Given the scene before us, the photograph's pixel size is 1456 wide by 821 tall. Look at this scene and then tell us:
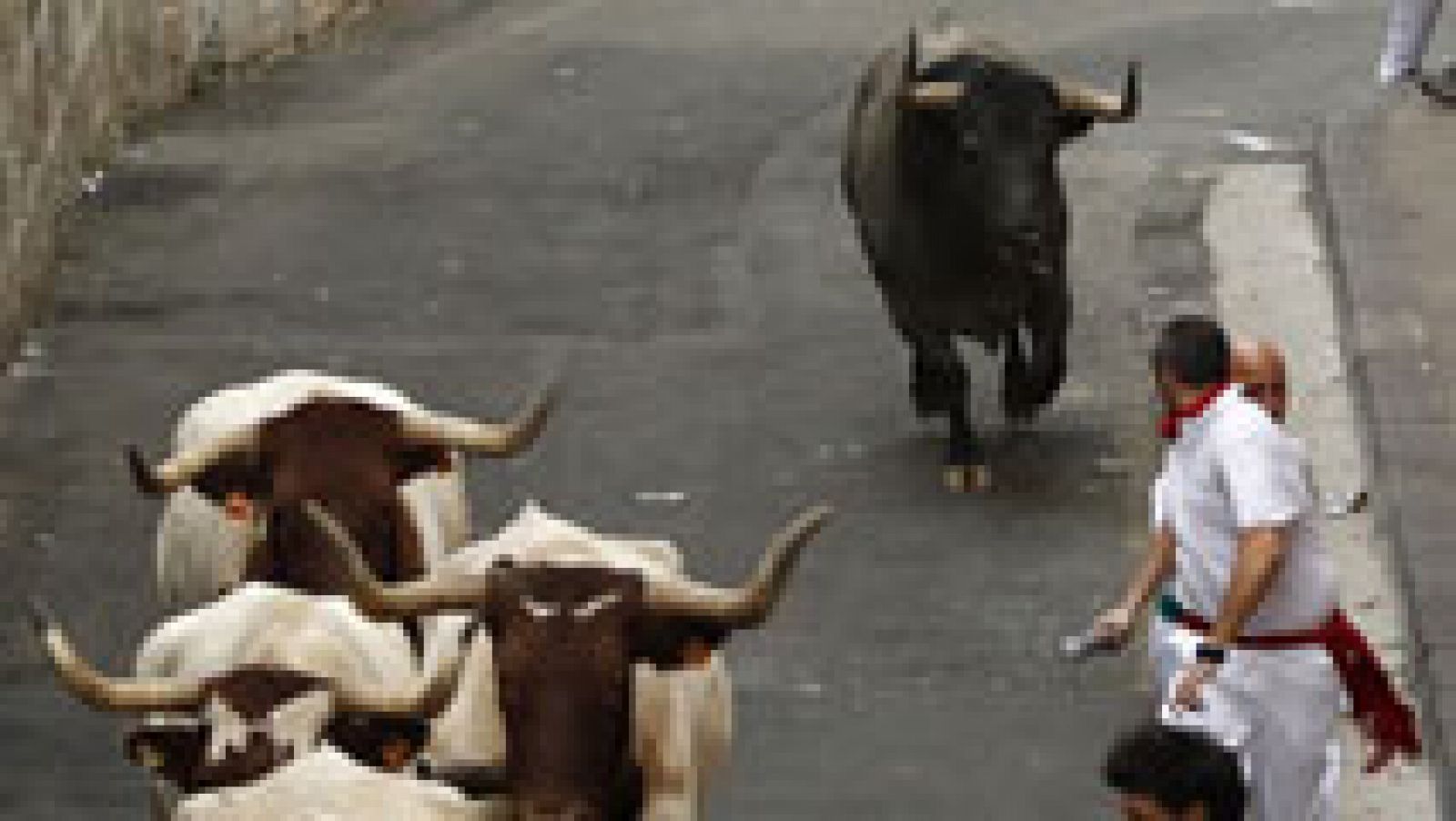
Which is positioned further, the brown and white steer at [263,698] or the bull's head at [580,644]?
the brown and white steer at [263,698]

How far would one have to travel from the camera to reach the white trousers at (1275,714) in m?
12.3

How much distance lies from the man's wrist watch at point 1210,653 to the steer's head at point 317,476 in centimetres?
259

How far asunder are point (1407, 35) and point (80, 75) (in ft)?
23.2

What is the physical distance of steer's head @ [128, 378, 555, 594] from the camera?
13.2 m

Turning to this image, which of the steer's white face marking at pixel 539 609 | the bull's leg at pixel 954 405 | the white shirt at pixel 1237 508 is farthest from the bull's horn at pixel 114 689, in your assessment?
the bull's leg at pixel 954 405

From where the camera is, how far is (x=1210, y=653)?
39.7 feet

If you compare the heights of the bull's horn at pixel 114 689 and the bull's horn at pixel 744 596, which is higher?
the bull's horn at pixel 744 596

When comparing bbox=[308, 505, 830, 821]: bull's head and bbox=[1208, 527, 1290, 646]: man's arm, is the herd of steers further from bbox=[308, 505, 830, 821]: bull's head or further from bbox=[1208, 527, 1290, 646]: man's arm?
bbox=[1208, 527, 1290, 646]: man's arm

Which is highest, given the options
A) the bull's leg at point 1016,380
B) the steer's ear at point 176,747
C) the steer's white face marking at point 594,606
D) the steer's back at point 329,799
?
the steer's white face marking at point 594,606

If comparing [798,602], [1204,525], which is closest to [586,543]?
[1204,525]

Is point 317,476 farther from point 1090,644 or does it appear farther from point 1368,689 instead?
point 1368,689

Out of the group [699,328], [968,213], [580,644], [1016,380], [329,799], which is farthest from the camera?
[699,328]

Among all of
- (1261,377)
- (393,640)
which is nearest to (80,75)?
(393,640)

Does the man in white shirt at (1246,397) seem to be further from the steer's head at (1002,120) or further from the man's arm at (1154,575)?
the steer's head at (1002,120)
